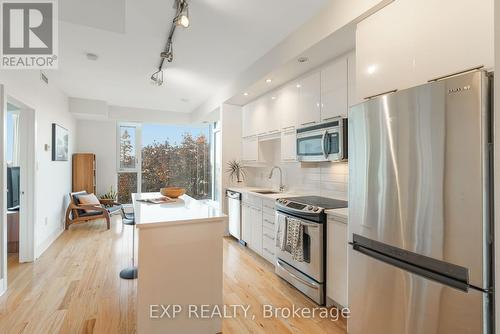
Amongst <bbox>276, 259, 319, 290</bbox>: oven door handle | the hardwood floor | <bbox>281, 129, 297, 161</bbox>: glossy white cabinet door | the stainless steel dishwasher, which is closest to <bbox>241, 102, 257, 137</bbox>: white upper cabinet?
<bbox>281, 129, 297, 161</bbox>: glossy white cabinet door

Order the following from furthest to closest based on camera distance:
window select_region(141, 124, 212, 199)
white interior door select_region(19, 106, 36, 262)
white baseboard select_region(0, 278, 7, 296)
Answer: window select_region(141, 124, 212, 199), white interior door select_region(19, 106, 36, 262), white baseboard select_region(0, 278, 7, 296)

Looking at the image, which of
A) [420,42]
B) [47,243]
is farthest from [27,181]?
[420,42]

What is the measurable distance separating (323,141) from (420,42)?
4.27ft

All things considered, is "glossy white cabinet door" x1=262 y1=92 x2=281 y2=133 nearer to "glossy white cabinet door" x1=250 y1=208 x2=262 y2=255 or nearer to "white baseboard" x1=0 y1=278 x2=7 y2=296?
"glossy white cabinet door" x1=250 y1=208 x2=262 y2=255

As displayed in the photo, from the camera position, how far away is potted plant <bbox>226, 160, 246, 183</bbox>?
15.5 feet

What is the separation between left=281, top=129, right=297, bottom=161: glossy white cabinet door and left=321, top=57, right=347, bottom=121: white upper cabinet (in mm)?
598

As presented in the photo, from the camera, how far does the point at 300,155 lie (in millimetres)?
3193

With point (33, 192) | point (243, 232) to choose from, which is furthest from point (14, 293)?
point (243, 232)

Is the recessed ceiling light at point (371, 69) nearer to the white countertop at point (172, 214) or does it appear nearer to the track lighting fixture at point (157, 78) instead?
the white countertop at point (172, 214)

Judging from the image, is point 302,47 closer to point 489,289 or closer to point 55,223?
point 489,289

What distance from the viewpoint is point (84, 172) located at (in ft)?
19.1

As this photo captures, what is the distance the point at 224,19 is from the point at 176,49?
0.92 meters

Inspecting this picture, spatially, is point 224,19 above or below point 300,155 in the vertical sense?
above

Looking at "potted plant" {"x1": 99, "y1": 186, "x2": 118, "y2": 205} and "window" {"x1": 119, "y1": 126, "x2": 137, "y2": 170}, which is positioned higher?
"window" {"x1": 119, "y1": 126, "x2": 137, "y2": 170}
